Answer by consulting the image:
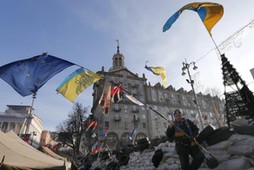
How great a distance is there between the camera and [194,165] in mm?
4238

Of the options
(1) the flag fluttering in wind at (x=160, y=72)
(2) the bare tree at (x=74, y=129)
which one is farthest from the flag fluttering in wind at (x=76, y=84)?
(2) the bare tree at (x=74, y=129)

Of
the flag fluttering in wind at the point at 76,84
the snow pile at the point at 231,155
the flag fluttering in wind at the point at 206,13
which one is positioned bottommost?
the snow pile at the point at 231,155

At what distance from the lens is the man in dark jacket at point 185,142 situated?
428 centimetres

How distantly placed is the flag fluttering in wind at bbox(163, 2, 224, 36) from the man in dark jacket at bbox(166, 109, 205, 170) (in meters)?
4.25

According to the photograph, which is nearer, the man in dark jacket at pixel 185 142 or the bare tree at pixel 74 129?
the man in dark jacket at pixel 185 142

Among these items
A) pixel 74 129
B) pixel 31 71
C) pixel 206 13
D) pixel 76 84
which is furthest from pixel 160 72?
pixel 74 129

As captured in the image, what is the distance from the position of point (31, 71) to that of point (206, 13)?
7.78 m

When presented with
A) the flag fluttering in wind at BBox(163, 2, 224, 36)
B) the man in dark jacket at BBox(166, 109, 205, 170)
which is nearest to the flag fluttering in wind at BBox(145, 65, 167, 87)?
the flag fluttering in wind at BBox(163, 2, 224, 36)

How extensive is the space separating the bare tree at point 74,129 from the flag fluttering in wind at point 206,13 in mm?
32180

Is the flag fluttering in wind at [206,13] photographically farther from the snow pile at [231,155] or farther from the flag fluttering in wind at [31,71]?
the flag fluttering in wind at [31,71]

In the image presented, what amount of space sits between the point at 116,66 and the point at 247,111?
48.8m

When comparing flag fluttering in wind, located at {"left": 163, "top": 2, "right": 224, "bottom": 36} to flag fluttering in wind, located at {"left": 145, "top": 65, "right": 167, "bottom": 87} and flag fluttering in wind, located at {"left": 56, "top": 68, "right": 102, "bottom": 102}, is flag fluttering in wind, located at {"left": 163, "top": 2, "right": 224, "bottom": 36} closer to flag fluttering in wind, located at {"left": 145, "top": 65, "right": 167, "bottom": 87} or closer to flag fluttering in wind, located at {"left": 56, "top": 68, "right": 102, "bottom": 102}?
flag fluttering in wind, located at {"left": 56, "top": 68, "right": 102, "bottom": 102}

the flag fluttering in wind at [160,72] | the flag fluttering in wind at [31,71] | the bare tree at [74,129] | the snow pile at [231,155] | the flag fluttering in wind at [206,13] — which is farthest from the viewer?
the bare tree at [74,129]

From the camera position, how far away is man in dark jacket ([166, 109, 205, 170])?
428 centimetres
